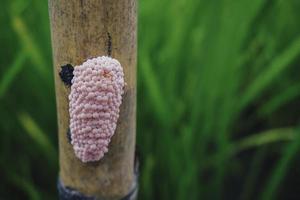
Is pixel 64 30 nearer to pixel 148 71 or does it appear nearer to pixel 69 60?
pixel 69 60

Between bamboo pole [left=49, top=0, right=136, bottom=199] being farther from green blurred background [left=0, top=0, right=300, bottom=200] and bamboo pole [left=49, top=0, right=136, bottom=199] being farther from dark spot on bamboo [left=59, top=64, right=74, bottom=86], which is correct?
green blurred background [left=0, top=0, right=300, bottom=200]

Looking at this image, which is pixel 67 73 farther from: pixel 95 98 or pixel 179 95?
pixel 179 95

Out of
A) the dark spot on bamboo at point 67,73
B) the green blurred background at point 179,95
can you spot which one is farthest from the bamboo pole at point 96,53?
the green blurred background at point 179,95

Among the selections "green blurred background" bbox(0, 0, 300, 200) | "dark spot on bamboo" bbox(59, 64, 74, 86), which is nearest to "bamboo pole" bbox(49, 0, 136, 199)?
"dark spot on bamboo" bbox(59, 64, 74, 86)

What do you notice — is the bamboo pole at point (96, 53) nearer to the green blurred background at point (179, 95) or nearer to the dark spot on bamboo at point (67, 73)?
the dark spot on bamboo at point (67, 73)

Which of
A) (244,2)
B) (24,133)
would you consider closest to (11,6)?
(24,133)
